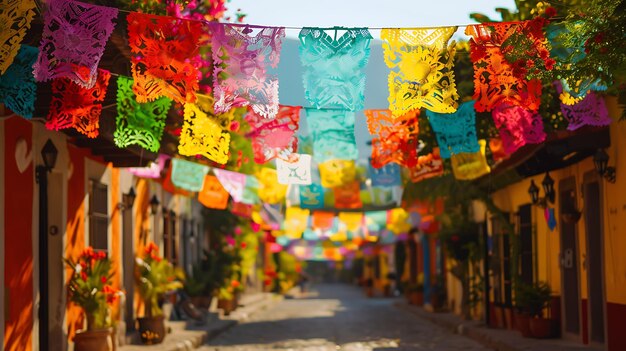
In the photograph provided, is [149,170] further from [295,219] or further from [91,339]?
[295,219]

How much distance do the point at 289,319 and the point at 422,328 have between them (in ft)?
19.4

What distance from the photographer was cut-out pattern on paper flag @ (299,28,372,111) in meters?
11.5

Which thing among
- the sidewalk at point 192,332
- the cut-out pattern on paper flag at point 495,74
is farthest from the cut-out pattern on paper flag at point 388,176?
the cut-out pattern on paper flag at point 495,74

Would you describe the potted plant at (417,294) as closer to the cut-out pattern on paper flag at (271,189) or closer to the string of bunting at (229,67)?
the cut-out pattern on paper flag at (271,189)

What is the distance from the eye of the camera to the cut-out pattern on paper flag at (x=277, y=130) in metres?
15.1

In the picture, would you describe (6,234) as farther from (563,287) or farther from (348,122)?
(563,287)

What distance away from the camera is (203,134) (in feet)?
45.6

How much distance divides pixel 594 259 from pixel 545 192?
2.10m

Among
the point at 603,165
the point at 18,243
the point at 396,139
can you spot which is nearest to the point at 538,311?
the point at 603,165

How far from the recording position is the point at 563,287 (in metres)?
19.6

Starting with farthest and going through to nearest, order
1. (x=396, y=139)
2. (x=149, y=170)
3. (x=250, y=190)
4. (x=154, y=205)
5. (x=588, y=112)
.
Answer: (x=250, y=190)
(x=154, y=205)
(x=149, y=170)
(x=396, y=139)
(x=588, y=112)

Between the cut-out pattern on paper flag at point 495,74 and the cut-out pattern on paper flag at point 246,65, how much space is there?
214 centimetres

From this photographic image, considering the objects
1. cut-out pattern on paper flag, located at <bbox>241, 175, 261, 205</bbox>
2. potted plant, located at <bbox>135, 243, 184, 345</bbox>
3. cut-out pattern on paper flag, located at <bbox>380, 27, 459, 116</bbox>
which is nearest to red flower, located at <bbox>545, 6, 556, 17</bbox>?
cut-out pattern on paper flag, located at <bbox>380, 27, 459, 116</bbox>

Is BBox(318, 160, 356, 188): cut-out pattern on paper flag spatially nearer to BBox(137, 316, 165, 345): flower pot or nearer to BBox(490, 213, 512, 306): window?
BBox(490, 213, 512, 306): window
